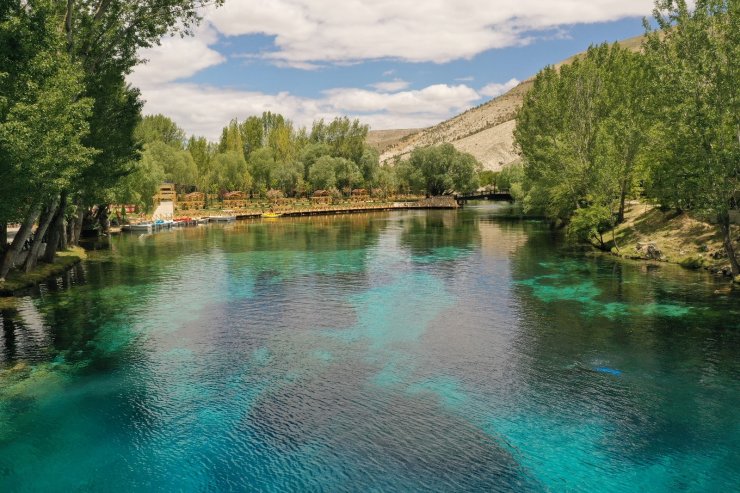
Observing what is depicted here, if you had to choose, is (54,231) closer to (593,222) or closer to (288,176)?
(593,222)

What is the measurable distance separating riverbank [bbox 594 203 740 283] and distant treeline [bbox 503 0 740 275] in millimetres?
2067

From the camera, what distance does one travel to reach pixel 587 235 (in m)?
69.2

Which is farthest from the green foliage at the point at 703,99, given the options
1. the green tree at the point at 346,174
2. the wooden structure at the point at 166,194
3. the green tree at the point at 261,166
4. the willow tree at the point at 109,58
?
the green tree at the point at 261,166

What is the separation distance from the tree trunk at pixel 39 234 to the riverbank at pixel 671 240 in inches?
2149

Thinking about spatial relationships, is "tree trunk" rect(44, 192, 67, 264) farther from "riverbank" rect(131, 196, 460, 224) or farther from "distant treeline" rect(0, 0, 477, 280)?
"riverbank" rect(131, 196, 460, 224)

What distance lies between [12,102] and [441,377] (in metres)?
27.1

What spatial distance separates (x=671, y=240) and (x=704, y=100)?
22.0 metres

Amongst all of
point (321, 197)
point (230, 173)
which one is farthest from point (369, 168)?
point (230, 173)

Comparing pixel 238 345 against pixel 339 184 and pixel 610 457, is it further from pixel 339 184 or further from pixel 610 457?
pixel 339 184

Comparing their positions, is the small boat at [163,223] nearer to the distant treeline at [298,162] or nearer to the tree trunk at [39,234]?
the distant treeline at [298,162]

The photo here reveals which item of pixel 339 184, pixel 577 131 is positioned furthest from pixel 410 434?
pixel 339 184

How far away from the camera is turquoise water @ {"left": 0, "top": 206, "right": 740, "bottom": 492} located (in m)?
18.0

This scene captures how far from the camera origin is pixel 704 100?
3953cm

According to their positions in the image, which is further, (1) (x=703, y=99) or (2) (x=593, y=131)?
(2) (x=593, y=131)
